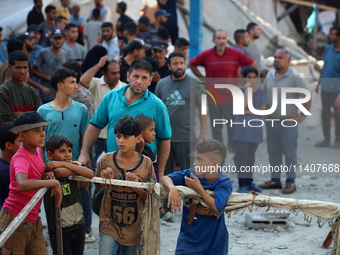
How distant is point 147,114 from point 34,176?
1425 millimetres

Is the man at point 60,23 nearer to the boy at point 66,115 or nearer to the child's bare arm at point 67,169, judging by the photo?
the boy at point 66,115

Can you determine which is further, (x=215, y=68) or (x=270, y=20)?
(x=270, y=20)

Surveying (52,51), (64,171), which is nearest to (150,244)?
(64,171)

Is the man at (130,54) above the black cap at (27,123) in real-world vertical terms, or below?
above

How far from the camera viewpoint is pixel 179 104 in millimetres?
6762

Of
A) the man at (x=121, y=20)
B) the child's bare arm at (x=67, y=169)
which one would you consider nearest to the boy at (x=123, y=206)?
the child's bare arm at (x=67, y=169)

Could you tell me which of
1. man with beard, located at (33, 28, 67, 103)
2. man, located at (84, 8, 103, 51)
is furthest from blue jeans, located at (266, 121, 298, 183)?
man, located at (84, 8, 103, 51)

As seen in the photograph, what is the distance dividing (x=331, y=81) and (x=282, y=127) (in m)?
2.84

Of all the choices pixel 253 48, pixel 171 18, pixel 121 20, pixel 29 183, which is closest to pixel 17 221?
pixel 29 183

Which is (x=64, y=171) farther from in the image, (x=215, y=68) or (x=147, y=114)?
(x=215, y=68)

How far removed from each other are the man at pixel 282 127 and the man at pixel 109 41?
11.2ft

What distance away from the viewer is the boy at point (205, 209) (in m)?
3.96

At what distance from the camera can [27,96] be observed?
5.89 meters

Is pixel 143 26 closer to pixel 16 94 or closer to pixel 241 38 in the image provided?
pixel 241 38
